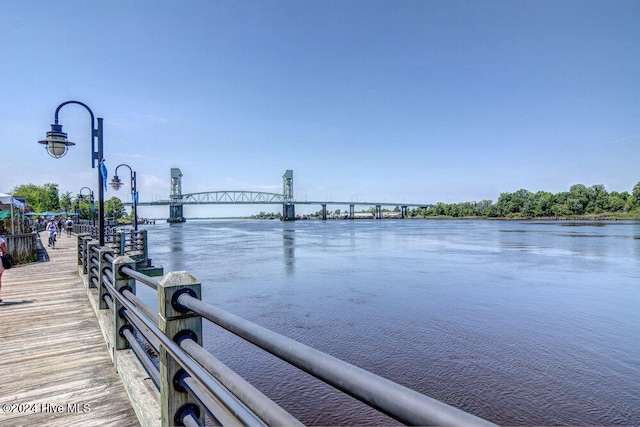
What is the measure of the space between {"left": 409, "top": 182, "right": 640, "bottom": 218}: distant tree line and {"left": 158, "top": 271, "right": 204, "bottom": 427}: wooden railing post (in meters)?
152

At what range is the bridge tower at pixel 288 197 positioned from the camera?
183625 mm

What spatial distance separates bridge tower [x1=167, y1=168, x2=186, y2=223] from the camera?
520ft

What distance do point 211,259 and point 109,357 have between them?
85.4ft

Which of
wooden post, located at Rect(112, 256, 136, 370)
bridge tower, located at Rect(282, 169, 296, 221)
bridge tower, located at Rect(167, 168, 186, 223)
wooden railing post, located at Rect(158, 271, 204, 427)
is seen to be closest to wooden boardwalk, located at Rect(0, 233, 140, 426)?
wooden post, located at Rect(112, 256, 136, 370)

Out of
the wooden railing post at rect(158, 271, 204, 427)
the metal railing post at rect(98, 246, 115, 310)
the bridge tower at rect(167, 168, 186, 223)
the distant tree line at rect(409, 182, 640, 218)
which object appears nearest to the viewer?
the wooden railing post at rect(158, 271, 204, 427)

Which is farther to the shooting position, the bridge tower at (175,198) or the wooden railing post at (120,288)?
the bridge tower at (175,198)

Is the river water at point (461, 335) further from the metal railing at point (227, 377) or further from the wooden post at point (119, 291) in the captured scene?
the metal railing at point (227, 377)

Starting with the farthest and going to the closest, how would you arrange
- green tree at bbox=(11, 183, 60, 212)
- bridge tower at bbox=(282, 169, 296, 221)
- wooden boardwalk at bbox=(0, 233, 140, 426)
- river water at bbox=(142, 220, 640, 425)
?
bridge tower at bbox=(282, 169, 296, 221), green tree at bbox=(11, 183, 60, 212), river water at bbox=(142, 220, 640, 425), wooden boardwalk at bbox=(0, 233, 140, 426)

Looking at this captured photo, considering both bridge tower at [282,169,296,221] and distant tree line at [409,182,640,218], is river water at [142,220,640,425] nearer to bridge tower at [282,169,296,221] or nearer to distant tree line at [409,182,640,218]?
distant tree line at [409,182,640,218]

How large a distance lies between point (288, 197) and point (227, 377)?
189875 mm

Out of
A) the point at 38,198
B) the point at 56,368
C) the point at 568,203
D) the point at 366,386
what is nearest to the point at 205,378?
the point at 366,386

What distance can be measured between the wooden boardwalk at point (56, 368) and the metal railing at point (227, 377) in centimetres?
75

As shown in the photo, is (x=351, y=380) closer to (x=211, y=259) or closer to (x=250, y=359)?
(x=250, y=359)

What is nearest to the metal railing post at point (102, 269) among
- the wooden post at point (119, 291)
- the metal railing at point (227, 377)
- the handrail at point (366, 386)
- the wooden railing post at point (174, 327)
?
the wooden post at point (119, 291)
